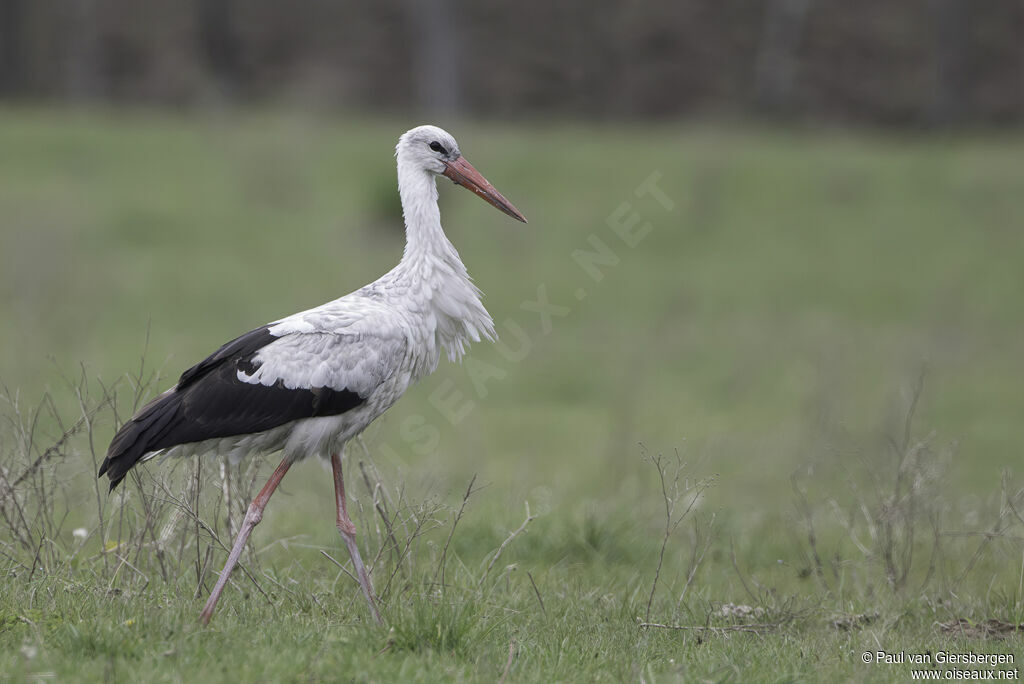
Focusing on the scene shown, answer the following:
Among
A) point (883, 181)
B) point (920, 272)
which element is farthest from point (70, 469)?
point (883, 181)

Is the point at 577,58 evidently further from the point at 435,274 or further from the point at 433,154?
the point at 435,274

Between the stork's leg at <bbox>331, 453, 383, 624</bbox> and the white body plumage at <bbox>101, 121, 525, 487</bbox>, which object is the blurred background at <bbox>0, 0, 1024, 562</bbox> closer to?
the white body plumage at <bbox>101, 121, 525, 487</bbox>

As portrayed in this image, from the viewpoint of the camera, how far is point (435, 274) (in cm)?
551

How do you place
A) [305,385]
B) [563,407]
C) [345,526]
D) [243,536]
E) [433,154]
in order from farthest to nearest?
[563,407]
[433,154]
[345,526]
[305,385]
[243,536]

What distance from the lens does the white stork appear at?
4.93 meters

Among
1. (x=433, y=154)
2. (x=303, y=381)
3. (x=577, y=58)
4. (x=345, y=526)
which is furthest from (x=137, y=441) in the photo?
(x=577, y=58)

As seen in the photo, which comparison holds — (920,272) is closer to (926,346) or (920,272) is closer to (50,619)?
(926,346)

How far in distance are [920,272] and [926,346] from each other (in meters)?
2.72

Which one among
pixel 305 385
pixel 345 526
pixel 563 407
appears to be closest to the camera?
pixel 305 385

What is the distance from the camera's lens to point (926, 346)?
13.9 meters

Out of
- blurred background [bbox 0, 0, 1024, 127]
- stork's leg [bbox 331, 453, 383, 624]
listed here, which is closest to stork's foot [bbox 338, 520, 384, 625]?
stork's leg [bbox 331, 453, 383, 624]

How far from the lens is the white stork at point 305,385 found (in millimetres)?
4930

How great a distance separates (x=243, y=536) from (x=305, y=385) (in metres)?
0.67

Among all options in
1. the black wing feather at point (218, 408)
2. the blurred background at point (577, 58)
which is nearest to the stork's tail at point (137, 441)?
the black wing feather at point (218, 408)
